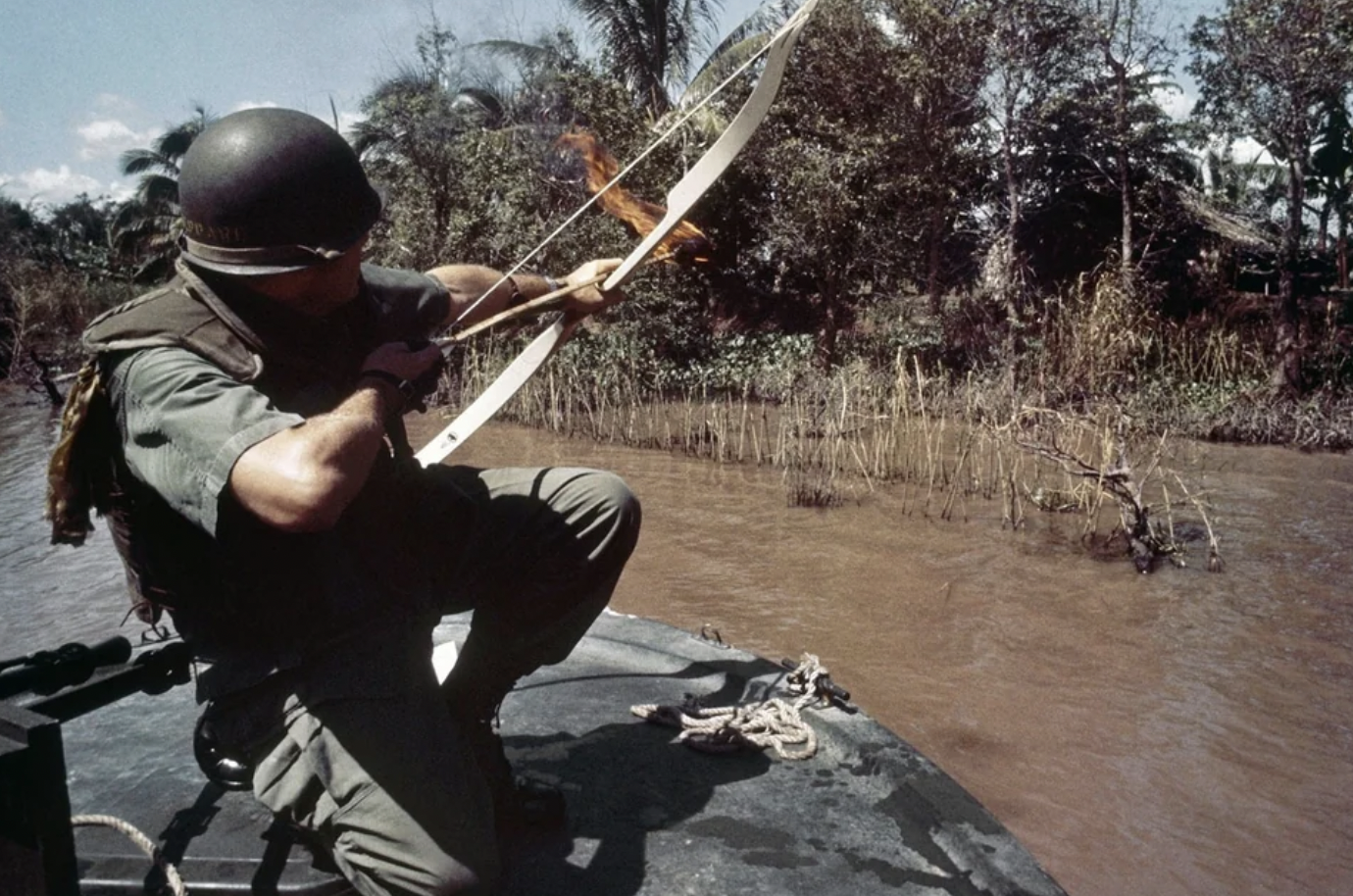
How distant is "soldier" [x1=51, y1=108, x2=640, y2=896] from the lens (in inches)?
62.0

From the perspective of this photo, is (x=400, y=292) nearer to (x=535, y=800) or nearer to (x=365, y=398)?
(x=365, y=398)

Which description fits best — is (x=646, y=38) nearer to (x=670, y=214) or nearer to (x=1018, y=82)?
(x=1018, y=82)

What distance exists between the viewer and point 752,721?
2.60 meters

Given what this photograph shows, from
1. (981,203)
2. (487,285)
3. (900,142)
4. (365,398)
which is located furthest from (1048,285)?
(365,398)

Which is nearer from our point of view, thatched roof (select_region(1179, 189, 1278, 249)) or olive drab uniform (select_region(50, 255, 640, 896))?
olive drab uniform (select_region(50, 255, 640, 896))

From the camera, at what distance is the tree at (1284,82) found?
418 inches

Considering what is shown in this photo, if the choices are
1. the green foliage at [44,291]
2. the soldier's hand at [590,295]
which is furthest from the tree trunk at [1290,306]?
the green foliage at [44,291]

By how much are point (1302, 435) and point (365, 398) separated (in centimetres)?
1178

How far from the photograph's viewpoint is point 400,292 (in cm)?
237

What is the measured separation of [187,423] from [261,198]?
0.46m

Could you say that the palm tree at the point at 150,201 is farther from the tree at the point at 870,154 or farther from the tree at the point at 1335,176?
the tree at the point at 1335,176

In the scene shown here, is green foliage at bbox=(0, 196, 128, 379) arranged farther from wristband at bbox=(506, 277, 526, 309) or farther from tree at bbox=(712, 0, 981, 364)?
wristband at bbox=(506, 277, 526, 309)

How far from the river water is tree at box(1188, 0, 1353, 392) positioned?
10.5 ft

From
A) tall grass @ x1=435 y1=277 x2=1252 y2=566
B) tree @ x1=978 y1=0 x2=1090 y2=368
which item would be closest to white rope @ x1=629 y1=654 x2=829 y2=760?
tall grass @ x1=435 y1=277 x2=1252 y2=566
